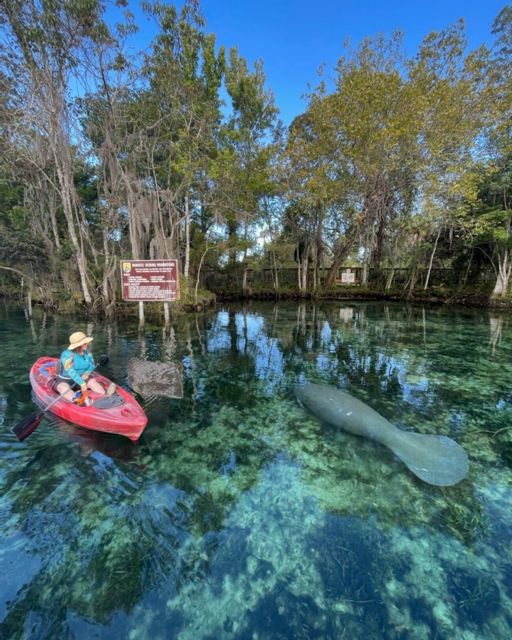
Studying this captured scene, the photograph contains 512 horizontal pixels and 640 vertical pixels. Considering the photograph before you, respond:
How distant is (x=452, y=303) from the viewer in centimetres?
2108

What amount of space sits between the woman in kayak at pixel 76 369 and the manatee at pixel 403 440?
12.7 feet

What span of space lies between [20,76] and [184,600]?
54.4 feet

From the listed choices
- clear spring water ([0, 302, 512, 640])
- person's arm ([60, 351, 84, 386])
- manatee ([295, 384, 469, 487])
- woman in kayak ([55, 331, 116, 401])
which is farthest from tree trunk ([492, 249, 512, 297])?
person's arm ([60, 351, 84, 386])

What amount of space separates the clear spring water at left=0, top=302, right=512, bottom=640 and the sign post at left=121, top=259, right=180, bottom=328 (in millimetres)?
6280

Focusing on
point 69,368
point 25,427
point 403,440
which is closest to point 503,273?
point 403,440

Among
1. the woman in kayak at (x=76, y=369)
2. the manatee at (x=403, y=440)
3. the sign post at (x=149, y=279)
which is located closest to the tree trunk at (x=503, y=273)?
the manatee at (x=403, y=440)

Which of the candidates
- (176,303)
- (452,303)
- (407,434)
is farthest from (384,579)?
(452,303)

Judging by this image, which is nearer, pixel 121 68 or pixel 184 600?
pixel 184 600

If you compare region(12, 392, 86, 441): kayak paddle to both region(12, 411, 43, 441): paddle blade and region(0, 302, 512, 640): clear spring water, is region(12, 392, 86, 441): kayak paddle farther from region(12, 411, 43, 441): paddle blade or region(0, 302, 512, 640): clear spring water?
region(0, 302, 512, 640): clear spring water

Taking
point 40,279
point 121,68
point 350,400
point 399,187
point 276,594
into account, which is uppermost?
point 121,68

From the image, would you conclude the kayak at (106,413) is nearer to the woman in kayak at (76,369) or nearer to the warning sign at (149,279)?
the woman in kayak at (76,369)

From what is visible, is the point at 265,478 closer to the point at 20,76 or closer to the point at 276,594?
the point at 276,594

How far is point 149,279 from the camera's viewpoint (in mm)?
12570

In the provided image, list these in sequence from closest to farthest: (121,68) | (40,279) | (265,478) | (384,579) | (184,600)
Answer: (184,600)
(384,579)
(265,478)
(121,68)
(40,279)
